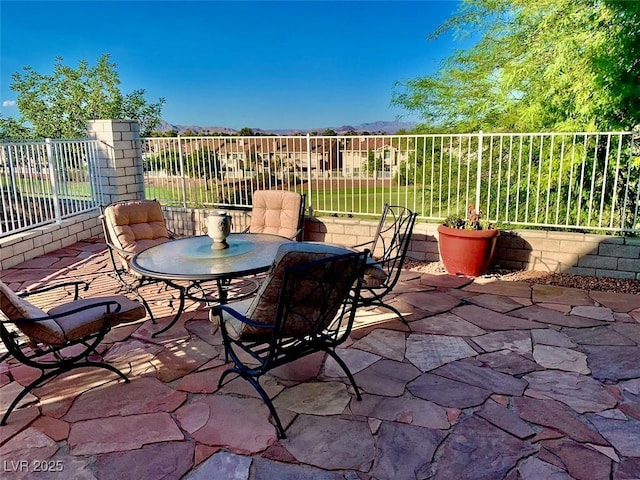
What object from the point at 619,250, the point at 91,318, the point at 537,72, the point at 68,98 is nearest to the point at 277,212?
the point at 91,318

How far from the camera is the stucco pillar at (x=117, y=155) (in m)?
6.66

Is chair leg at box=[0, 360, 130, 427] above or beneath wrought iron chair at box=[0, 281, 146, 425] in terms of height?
beneath

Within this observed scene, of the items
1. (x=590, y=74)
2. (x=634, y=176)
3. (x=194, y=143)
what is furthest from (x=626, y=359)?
(x=194, y=143)

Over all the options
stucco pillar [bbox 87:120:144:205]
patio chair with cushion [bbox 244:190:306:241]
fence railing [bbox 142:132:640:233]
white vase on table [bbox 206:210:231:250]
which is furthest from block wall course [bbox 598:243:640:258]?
stucco pillar [bbox 87:120:144:205]

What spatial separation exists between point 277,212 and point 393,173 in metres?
1.72

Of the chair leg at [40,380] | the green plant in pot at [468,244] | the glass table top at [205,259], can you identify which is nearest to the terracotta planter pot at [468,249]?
the green plant in pot at [468,244]

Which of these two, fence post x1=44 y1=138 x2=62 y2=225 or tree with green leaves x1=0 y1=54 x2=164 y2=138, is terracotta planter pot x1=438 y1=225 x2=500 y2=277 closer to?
fence post x1=44 y1=138 x2=62 y2=225

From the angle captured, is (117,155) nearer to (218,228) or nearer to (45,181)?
(45,181)

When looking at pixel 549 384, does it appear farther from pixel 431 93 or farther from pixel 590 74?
pixel 431 93

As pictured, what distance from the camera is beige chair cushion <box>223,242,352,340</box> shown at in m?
2.03

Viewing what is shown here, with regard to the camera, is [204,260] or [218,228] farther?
[218,228]

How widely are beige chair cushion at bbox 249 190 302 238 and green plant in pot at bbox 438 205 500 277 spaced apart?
166 cm

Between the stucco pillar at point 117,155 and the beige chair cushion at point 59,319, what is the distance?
14.7ft

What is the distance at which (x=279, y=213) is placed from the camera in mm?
5148
